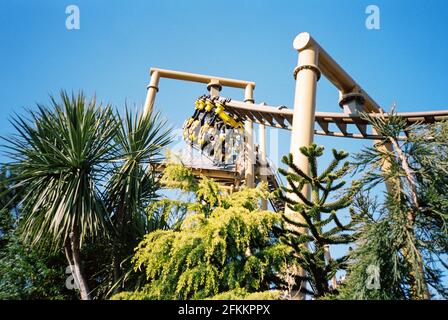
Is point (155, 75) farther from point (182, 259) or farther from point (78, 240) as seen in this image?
point (182, 259)

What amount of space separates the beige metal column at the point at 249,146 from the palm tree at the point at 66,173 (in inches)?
182

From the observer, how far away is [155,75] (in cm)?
1206

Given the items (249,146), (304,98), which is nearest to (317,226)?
(304,98)

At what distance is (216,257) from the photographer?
14.1 feet

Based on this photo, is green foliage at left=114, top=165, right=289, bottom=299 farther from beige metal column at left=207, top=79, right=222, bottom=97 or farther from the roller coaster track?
beige metal column at left=207, top=79, right=222, bottom=97

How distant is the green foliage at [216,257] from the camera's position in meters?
4.07

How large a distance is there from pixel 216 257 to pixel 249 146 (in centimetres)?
694

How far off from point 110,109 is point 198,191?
8.78 feet

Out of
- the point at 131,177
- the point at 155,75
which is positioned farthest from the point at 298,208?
→ the point at 155,75

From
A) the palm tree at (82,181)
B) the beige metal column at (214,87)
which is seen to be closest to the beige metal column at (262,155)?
the beige metal column at (214,87)

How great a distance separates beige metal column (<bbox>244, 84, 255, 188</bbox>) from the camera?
34.0ft

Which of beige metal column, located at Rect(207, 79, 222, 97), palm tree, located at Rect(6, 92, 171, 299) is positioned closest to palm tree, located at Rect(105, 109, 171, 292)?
palm tree, located at Rect(6, 92, 171, 299)

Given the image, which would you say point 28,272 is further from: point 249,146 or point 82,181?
point 249,146

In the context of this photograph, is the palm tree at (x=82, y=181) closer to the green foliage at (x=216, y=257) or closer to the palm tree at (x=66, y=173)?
the palm tree at (x=66, y=173)
